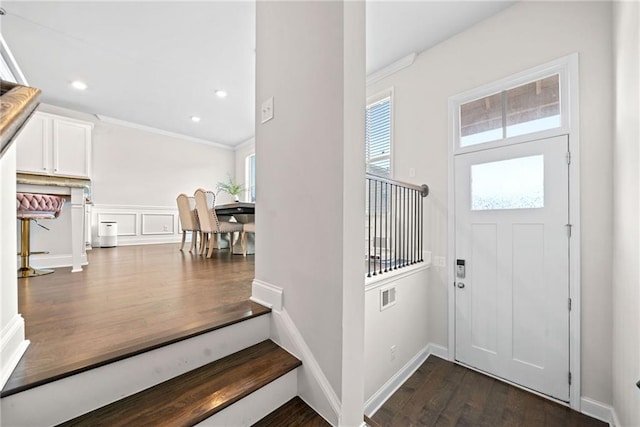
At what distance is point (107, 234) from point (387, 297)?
5733mm

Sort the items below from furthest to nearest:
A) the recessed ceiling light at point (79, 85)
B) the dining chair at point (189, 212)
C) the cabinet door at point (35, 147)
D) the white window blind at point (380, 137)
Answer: the dining chair at point (189, 212) → the cabinet door at point (35, 147) → the recessed ceiling light at point (79, 85) → the white window blind at point (380, 137)

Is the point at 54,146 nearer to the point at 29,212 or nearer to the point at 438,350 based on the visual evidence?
the point at 29,212

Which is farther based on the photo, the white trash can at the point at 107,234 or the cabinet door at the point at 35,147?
the white trash can at the point at 107,234

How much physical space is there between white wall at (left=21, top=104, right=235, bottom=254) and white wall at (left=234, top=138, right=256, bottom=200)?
26.6 inches

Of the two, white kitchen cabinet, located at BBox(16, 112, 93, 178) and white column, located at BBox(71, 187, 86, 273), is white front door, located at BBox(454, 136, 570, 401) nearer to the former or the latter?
white column, located at BBox(71, 187, 86, 273)

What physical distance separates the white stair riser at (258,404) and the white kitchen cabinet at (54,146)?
4762mm

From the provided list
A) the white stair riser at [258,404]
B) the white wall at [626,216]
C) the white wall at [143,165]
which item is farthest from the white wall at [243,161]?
the white wall at [626,216]

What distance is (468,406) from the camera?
1888 mm

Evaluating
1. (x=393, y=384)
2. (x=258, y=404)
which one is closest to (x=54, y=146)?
(x=258, y=404)

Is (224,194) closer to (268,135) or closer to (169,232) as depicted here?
(169,232)

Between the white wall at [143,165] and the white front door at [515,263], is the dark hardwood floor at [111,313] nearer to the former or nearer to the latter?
the white front door at [515,263]

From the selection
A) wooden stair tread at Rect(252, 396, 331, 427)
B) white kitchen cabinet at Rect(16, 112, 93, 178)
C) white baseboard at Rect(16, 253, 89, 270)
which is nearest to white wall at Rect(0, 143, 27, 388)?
wooden stair tread at Rect(252, 396, 331, 427)

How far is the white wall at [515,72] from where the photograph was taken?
5.86 feet

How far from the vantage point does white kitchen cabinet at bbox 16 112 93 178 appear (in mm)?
4055
